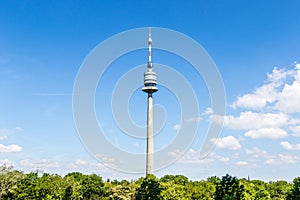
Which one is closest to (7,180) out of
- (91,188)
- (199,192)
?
(91,188)

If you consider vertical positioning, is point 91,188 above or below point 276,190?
below

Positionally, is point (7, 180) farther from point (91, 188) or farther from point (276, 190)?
point (276, 190)

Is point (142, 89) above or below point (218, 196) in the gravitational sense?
above

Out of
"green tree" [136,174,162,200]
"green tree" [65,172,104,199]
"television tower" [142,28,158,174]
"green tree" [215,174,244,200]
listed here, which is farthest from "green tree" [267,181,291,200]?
"green tree" [215,174,244,200]

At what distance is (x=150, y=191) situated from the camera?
72438 millimetres

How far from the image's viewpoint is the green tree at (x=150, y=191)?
7179 centimetres

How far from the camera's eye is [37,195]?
70.2 meters

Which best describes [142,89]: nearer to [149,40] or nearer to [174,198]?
[149,40]

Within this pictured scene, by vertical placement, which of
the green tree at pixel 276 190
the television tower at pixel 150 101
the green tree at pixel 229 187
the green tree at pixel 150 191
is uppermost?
the television tower at pixel 150 101

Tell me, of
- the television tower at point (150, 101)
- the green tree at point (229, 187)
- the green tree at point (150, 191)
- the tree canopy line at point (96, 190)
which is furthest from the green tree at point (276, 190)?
the green tree at point (229, 187)

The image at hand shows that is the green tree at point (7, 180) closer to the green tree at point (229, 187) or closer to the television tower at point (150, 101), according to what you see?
the green tree at point (229, 187)

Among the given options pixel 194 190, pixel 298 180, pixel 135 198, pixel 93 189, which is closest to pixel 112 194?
pixel 93 189

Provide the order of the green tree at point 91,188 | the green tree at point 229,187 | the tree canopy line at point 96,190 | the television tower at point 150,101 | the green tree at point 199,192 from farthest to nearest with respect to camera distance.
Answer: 1. the television tower at point 150,101
2. the green tree at point 91,188
3. the green tree at point 199,192
4. the tree canopy line at point 96,190
5. the green tree at point 229,187

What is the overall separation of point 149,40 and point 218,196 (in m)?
95.6
